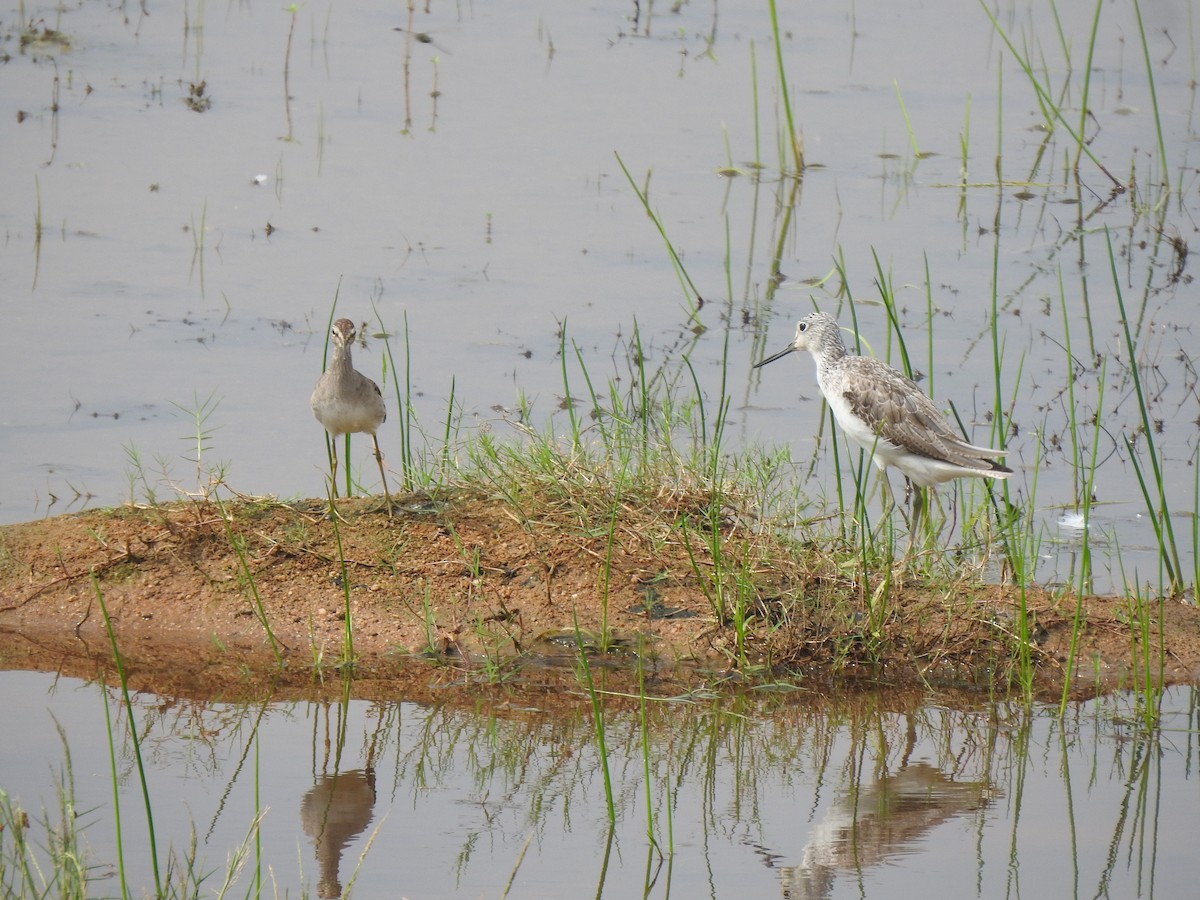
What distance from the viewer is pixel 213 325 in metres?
10.4

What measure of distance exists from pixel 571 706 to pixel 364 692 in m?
0.75

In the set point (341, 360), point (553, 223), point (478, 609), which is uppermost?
point (553, 223)

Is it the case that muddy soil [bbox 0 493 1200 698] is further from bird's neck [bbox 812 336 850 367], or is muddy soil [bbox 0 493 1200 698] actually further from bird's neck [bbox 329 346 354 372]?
bird's neck [bbox 812 336 850 367]

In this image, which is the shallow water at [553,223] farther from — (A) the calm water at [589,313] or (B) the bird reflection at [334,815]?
(B) the bird reflection at [334,815]

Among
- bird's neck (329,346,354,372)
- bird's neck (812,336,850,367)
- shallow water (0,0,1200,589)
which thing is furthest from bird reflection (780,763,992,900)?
bird's neck (812,336,850,367)

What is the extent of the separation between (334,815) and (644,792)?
96 cm

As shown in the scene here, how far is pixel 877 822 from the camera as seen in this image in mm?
5148

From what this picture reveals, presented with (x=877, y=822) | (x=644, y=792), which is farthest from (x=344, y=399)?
(x=877, y=822)

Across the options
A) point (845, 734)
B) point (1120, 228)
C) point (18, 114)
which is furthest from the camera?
point (18, 114)

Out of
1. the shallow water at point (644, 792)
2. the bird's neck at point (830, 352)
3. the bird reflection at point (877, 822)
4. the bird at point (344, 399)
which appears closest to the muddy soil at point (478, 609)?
the shallow water at point (644, 792)

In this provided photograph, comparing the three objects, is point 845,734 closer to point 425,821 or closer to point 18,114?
point 425,821

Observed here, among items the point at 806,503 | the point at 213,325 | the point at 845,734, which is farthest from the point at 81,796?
the point at 213,325

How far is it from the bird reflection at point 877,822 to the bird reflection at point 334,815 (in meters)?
1.26

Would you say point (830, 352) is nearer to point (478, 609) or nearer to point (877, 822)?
point (478, 609)
